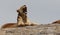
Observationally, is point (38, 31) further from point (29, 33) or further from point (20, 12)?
point (20, 12)

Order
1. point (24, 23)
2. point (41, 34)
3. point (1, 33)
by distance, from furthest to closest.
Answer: point (24, 23), point (1, 33), point (41, 34)

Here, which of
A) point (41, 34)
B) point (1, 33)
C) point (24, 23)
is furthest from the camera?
point (24, 23)

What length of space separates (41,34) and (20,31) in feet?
2.16

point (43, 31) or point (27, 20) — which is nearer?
point (43, 31)

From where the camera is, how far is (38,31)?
6.41 m

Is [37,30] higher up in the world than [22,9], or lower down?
lower down

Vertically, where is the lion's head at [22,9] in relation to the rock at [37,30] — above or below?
above

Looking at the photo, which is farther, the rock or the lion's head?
the lion's head

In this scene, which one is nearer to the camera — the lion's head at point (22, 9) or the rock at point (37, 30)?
the rock at point (37, 30)

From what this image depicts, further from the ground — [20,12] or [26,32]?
[20,12]

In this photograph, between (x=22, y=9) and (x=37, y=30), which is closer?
(x=37, y=30)

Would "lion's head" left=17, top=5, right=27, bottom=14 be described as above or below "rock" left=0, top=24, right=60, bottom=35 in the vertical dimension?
above

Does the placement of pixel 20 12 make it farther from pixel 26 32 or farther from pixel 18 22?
pixel 26 32

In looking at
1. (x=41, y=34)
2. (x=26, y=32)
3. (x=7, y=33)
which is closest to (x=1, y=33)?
(x=7, y=33)
